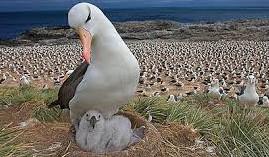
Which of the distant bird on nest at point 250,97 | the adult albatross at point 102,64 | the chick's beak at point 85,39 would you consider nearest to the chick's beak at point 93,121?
the adult albatross at point 102,64

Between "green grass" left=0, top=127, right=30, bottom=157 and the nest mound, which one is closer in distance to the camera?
"green grass" left=0, top=127, right=30, bottom=157

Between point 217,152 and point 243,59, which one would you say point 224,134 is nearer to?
point 217,152

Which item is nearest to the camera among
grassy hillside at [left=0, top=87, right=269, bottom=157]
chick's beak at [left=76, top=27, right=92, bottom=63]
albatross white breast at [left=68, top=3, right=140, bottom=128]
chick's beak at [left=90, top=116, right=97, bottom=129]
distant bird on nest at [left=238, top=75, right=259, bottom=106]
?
chick's beak at [left=76, top=27, right=92, bottom=63]

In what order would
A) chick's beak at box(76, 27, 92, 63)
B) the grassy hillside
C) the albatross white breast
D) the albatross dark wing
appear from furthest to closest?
the albatross dark wing, the grassy hillside, the albatross white breast, chick's beak at box(76, 27, 92, 63)

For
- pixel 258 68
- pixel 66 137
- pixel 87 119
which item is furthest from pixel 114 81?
pixel 258 68

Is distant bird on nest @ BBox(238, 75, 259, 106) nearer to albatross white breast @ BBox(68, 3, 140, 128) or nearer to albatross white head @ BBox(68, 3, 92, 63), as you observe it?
albatross white breast @ BBox(68, 3, 140, 128)

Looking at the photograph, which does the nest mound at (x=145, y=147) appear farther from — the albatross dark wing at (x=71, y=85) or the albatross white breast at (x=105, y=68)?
the albatross dark wing at (x=71, y=85)

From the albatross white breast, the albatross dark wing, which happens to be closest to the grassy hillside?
the albatross dark wing

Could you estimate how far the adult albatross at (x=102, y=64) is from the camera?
3480 millimetres

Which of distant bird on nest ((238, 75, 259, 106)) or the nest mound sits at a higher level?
the nest mound

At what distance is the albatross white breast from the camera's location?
11.8ft

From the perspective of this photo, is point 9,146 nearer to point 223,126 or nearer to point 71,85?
point 71,85

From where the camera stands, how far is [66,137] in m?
4.59

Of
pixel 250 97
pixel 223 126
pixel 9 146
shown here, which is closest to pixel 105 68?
pixel 9 146
